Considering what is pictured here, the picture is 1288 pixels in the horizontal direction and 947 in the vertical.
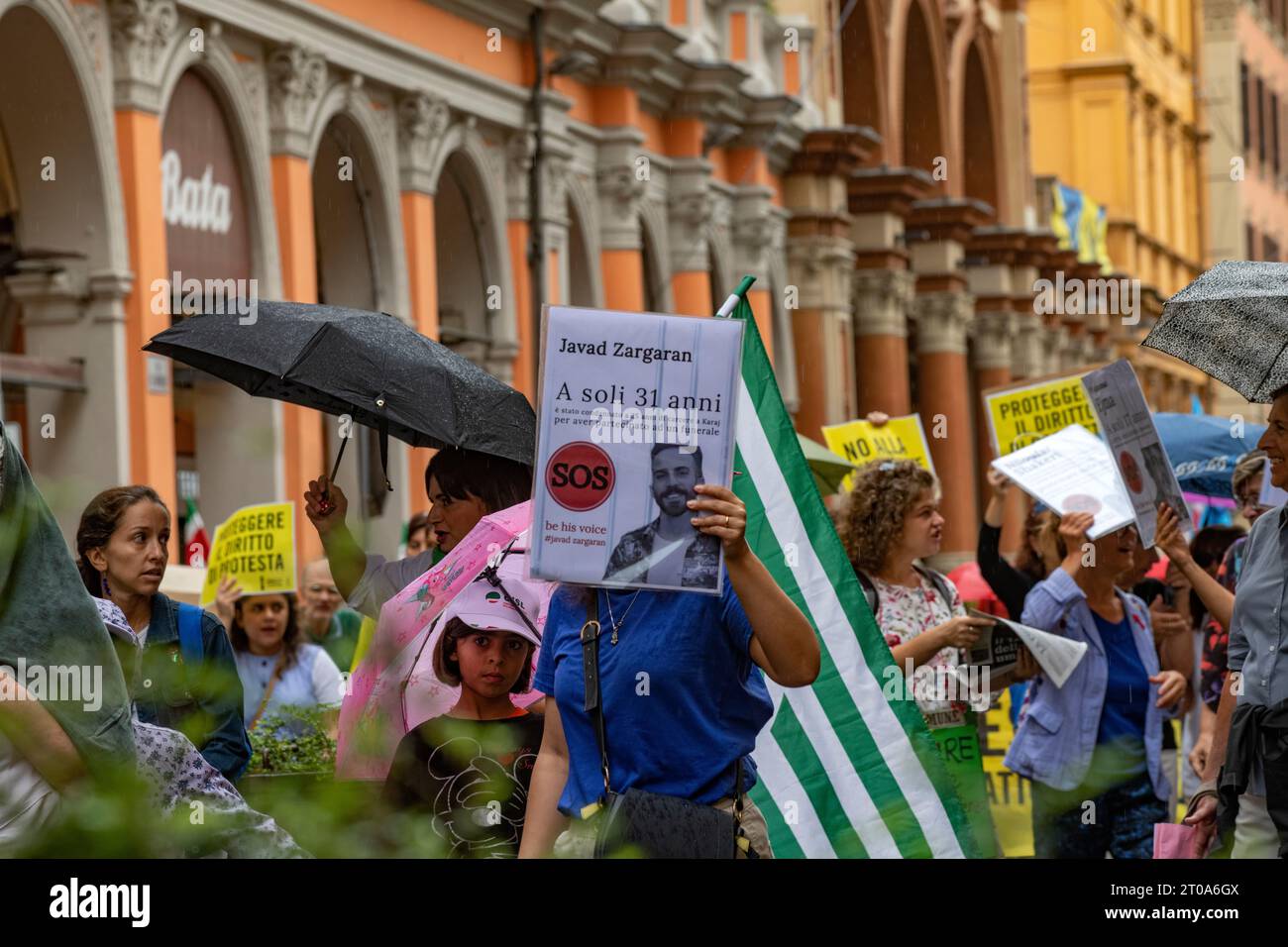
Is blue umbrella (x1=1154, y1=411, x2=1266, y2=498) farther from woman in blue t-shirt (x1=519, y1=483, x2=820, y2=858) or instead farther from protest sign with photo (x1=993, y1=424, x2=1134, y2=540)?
woman in blue t-shirt (x1=519, y1=483, x2=820, y2=858)

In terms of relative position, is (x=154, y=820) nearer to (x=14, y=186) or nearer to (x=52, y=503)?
(x=52, y=503)

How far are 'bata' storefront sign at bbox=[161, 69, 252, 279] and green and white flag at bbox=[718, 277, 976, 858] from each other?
33.5 feet

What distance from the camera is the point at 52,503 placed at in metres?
3.62

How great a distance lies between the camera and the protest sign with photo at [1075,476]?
26.2ft

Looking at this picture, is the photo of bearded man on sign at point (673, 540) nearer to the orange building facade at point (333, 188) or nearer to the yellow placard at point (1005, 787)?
the orange building facade at point (333, 188)

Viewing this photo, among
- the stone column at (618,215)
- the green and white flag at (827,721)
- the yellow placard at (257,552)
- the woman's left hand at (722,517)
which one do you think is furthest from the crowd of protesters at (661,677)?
the stone column at (618,215)

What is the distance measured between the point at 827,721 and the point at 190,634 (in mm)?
1650

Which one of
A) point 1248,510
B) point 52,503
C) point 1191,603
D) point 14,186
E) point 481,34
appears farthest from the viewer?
point 481,34

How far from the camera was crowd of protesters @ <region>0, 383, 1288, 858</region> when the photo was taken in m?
4.20

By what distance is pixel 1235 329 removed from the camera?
526 cm

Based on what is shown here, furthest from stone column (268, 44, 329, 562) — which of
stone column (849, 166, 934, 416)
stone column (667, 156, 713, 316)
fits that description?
stone column (849, 166, 934, 416)

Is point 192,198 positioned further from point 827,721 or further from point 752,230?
point 752,230

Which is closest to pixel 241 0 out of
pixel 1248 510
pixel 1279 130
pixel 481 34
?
pixel 481 34
